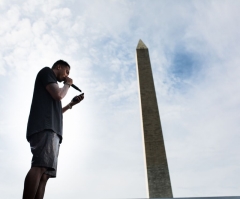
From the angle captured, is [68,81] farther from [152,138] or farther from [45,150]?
[152,138]

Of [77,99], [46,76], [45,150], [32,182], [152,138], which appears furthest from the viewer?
[152,138]

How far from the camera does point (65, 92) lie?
190 centimetres

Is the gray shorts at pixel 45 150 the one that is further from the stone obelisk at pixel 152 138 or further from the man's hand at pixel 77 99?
the stone obelisk at pixel 152 138

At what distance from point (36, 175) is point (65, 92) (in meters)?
0.68

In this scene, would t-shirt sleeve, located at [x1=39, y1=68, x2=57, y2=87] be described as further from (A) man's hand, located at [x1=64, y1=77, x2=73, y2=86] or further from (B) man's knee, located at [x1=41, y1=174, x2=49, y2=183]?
(B) man's knee, located at [x1=41, y1=174, x2=49, y2=183]

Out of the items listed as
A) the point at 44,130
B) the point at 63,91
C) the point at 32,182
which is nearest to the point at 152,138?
the point at 63,91

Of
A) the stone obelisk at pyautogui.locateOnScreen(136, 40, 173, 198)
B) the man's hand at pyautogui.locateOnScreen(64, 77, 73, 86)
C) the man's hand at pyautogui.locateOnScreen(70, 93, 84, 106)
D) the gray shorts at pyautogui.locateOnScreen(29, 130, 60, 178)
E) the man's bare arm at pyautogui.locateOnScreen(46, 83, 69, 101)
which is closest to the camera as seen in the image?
the gray shorts at pyautogui.locateOnScreen(29, 130, 60, 178)

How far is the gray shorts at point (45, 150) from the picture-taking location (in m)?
1.60

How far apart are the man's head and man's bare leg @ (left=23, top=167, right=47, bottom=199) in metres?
0.84

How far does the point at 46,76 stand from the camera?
190 centimetres

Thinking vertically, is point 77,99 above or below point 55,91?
above

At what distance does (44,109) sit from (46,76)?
288mm

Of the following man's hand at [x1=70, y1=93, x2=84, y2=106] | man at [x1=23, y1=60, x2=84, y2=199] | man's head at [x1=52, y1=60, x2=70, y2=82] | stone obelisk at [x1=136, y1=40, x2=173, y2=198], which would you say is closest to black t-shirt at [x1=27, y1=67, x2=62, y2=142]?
man at [x1=23, y1=60, x2=84, y2=199]

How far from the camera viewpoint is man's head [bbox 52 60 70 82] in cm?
208
